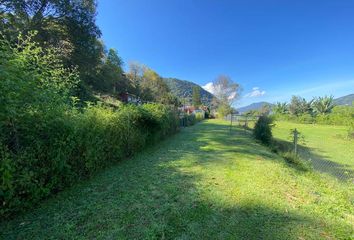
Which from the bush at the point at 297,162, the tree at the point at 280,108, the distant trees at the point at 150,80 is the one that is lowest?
the bush at the point at 297,162

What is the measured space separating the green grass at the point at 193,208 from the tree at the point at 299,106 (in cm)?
5186

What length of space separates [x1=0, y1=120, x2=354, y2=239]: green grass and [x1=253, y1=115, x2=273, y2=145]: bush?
5.47m

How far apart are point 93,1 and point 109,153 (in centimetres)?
1466

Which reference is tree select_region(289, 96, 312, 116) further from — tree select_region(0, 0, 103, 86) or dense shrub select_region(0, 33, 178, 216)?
dense shrub select_region(0, 33, 178, 216)

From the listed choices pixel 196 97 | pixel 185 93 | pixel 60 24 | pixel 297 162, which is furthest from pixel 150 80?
pixel 185 93

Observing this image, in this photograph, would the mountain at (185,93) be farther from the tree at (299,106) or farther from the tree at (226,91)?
the tree at (299,106)

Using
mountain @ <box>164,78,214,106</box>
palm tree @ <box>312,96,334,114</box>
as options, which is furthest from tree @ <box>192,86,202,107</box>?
palm tree @ <box>312,96,334,114</box>

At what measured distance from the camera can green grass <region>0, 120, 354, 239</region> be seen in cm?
252

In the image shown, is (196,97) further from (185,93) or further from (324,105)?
(324,105)

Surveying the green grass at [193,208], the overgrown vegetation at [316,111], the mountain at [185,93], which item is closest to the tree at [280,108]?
the overgrown vegetation at [316,111]

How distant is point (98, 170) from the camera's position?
483 cm

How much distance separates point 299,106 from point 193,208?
57425mm

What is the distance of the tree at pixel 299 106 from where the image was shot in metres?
48.5

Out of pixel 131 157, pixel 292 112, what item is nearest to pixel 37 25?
pixel 131 157
